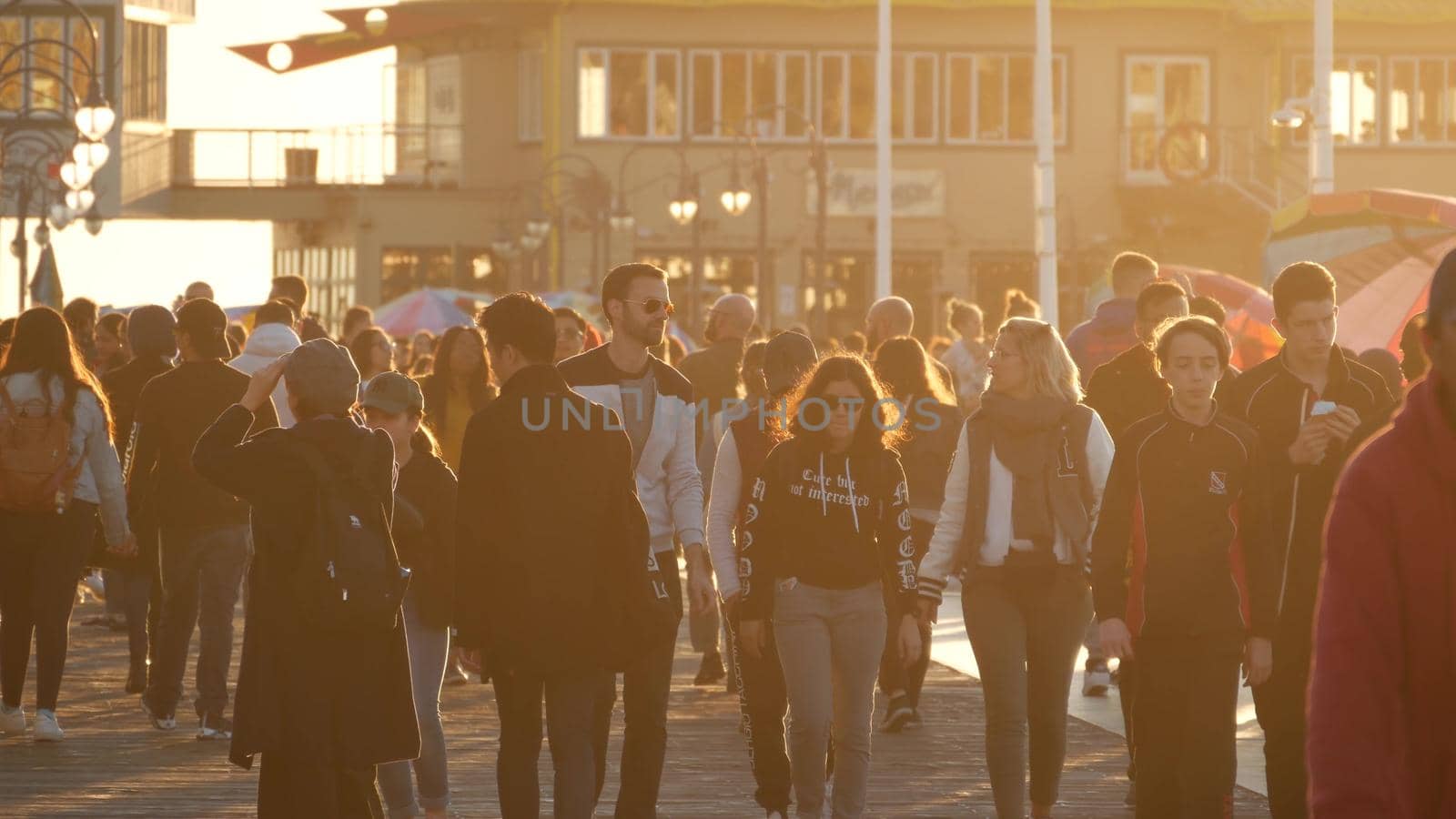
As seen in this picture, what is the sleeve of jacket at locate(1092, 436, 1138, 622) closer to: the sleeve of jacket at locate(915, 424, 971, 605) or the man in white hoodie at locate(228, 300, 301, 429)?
the sleeve of jacket at locate(915, 424, 971, 605)

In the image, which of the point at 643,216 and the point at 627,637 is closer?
the point at 627,637

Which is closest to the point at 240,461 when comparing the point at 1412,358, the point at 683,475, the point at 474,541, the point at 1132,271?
the point at 474,541

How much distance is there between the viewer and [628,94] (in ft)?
166

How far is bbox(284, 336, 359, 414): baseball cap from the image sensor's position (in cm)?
736

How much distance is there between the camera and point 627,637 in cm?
744

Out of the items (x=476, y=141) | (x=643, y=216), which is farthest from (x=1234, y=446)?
(x=476, y=141)

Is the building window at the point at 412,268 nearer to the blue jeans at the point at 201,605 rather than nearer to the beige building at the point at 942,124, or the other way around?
the beige building at the point at 942,124

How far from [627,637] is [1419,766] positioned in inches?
150

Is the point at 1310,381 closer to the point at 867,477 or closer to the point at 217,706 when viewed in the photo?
the point at 867,477

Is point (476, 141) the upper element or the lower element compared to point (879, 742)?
upper

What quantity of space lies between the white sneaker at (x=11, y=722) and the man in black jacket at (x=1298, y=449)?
5.97m

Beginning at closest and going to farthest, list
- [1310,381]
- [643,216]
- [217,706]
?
[1310,381]
[217,706]
[643,216]

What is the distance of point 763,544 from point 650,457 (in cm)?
61

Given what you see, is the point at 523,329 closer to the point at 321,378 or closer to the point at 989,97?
the point at 321,378
